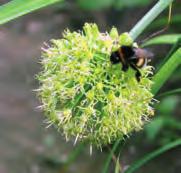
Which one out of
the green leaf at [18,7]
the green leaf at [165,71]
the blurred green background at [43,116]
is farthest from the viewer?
the blurred green background at [43,116]

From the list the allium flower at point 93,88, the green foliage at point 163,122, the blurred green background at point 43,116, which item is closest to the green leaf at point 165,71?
the allium flower at point 93,88

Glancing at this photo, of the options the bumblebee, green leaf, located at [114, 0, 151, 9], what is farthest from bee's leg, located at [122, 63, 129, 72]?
green leaf, located at [114, 0, 151, 9]

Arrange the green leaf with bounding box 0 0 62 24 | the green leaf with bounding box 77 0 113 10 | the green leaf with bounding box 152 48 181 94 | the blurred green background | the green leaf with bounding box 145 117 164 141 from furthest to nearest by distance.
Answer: the green leaf with bounding box 77 0 113 10
the blurred green background
the green leaf with bounding box 145 117 164 141
the green leaf with bounding box 152 48 181 94
the green leaf with bounding box 0 0 62 24

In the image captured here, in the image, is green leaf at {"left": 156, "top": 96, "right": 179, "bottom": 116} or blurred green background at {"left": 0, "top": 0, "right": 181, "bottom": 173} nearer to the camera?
green leaf at {"left": 156, "top": 96, "right": 179, "bottom": 116}

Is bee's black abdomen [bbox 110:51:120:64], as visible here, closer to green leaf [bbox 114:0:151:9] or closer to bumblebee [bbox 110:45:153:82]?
bumblebee [bbox 110:45:153:82]

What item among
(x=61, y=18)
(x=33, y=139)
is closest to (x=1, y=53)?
(x=61, y=18)

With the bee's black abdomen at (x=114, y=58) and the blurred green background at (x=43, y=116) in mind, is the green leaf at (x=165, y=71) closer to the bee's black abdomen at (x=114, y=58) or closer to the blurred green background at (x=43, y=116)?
the bee's black abdomen at (x=114, y=58)
